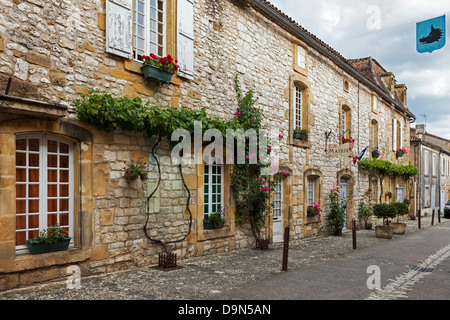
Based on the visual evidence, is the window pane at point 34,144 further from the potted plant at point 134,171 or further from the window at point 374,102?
the window at point 374,102

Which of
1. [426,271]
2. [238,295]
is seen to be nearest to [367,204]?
[426,271]

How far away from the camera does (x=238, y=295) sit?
4.85m

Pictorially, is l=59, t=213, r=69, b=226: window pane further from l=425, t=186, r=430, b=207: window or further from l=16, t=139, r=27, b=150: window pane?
l=425, t=186, r=430, b=207: window

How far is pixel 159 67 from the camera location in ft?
20.9

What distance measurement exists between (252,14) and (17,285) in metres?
7.60

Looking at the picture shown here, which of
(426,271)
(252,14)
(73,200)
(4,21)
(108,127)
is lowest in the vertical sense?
(426,271)

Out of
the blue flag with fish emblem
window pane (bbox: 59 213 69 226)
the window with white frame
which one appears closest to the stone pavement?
window pane (bbox: 59 213 69 226)

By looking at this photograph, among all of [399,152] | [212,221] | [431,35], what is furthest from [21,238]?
[399,152]

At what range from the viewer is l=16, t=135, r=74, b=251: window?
498 cm

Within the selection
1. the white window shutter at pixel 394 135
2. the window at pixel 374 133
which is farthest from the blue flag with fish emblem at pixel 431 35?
the white window shutter at pixel 394 135

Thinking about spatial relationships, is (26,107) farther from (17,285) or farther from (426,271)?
(426,271)

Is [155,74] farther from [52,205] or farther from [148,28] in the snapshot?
[52,205]

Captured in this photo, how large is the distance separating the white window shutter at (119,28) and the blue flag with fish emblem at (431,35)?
5.86 meters

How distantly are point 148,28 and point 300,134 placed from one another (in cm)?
592
